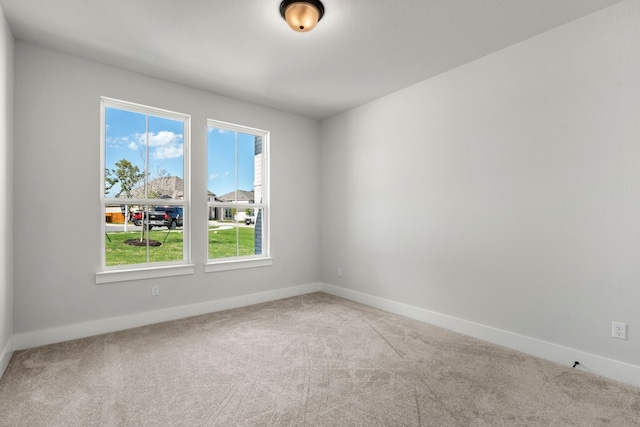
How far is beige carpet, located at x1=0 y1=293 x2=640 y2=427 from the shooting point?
191 cm

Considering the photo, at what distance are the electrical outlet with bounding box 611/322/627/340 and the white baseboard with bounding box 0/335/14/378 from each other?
4.52 m

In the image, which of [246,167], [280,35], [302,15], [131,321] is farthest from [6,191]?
[302,15]

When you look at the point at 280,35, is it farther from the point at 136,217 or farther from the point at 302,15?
the point at 136,217

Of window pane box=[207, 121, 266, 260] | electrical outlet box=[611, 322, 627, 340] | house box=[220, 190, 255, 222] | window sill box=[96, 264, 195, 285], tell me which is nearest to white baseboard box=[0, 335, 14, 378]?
window sill box=[96, 264, 195, 285]

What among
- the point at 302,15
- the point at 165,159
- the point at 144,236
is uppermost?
the point at 302,15

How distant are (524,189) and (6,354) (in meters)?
4.49

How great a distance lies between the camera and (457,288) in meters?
3.36

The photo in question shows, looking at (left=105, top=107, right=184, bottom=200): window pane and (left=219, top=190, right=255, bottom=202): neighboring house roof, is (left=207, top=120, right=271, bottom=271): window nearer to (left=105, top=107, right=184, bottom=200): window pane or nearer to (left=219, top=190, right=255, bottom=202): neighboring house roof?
(left=219, top=190, right=255, bottom=202): neighboring house roof

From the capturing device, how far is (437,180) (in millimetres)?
3568

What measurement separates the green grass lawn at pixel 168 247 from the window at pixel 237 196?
0.5 inches

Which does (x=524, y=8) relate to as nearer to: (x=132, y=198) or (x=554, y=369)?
(x=554, y=369)

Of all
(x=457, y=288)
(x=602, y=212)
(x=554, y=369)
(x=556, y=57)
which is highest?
(x=556, y=57)

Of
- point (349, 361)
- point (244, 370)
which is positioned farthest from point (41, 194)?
point (349, 361)

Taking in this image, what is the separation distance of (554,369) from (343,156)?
3.38 m
